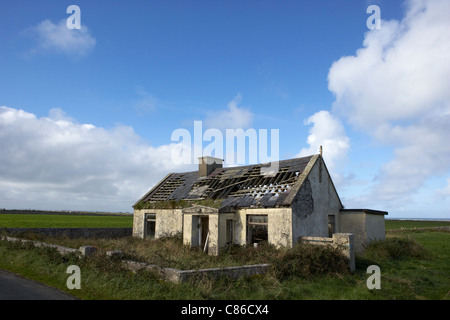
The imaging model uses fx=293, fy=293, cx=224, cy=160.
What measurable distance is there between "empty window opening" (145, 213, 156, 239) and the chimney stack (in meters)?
5.19

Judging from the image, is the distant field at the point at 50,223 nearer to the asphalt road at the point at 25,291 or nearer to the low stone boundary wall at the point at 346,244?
the asphalt road at the point at 25,291

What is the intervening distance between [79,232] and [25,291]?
668 inches

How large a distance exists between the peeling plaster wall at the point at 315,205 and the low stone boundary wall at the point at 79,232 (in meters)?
17.9

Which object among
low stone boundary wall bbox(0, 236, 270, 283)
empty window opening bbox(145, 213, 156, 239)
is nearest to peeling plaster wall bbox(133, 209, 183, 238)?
empty window opening bbox(145, 213, 156, 239)

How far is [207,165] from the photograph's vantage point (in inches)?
949

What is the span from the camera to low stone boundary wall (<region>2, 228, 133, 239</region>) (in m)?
22.7

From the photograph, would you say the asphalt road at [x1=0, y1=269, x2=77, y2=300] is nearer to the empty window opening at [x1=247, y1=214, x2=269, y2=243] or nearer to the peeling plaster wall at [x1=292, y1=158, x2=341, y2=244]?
the empty window opening at [x1=247, y1=214, x2=269, y2=243]

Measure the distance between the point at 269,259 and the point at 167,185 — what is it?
1535 centimetres

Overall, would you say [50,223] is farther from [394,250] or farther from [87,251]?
[394,250]

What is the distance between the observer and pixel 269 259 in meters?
12.8
